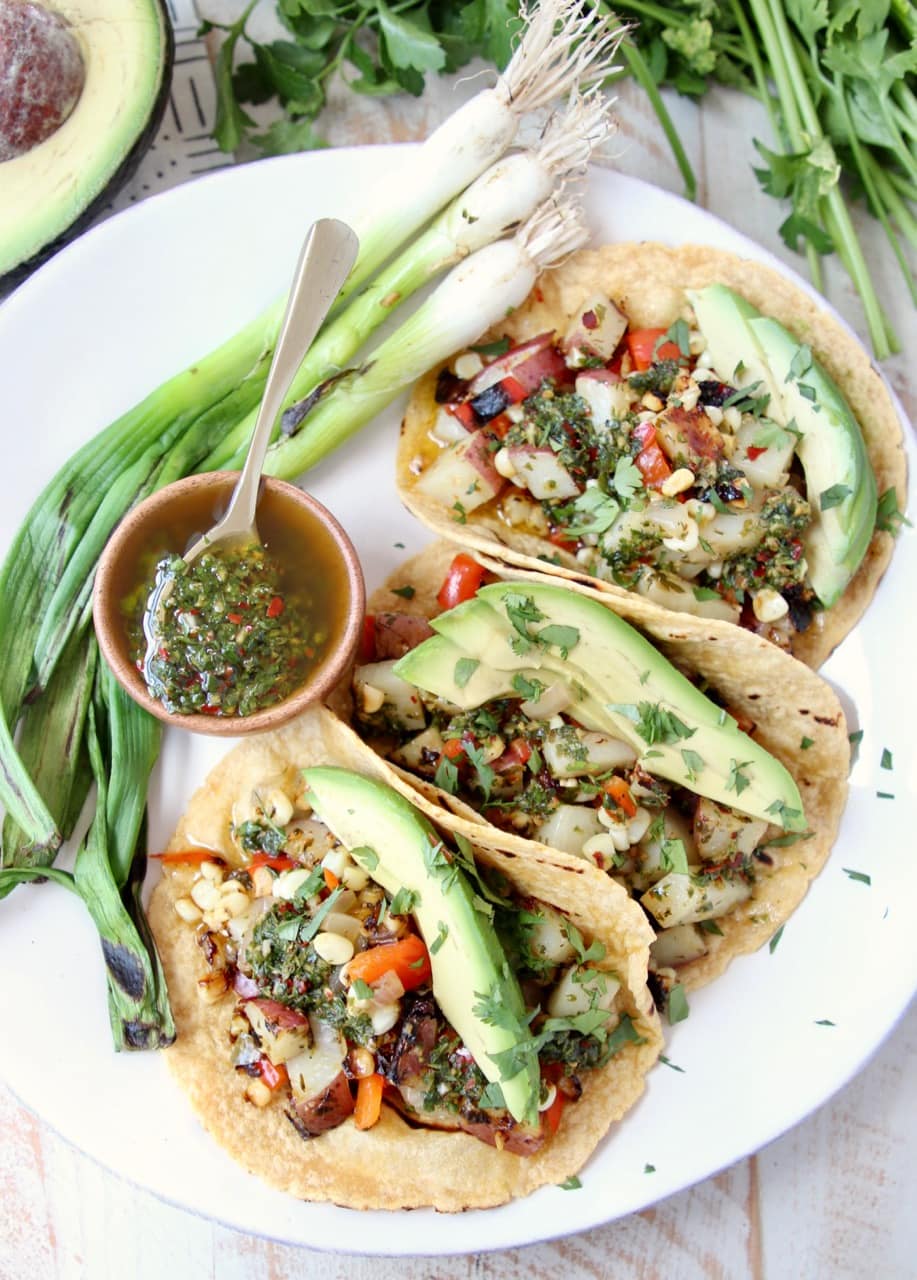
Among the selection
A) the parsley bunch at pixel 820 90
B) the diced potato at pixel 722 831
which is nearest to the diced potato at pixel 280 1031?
the diced potato at pixel 722 831

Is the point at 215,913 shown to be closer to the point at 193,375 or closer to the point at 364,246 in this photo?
the point at 193,375

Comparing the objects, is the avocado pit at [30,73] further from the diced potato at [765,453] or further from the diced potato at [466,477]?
the diced potato at [765,453]

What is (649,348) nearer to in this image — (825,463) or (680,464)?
(680,464)

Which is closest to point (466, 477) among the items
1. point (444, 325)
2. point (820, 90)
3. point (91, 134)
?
point (444, 325)

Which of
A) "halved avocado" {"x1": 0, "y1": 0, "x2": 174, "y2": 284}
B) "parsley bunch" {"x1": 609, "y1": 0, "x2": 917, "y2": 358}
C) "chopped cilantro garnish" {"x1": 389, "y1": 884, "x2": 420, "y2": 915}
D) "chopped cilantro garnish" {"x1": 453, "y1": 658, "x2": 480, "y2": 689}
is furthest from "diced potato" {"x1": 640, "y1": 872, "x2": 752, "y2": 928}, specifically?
"halved avocado" {"x1": 0, "y1": 0, "x2": 174, "y2": 284}

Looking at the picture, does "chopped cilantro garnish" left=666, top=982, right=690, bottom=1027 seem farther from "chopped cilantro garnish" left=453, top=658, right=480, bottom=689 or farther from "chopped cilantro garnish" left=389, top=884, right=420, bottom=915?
"chopped cilantro garnish" left=453, top=658, right=480, bottom=689

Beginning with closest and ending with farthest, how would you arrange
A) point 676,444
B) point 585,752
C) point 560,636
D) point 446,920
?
point 446,920 → point 560,636 → point 585,752 → point 676,444
